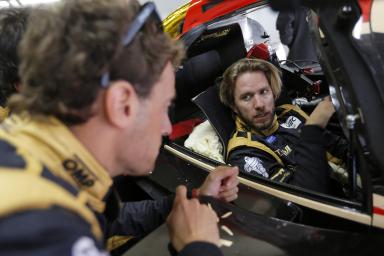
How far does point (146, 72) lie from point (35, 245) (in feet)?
1.24

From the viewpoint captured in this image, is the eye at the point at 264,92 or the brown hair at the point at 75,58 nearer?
the brown hair at the point at 75,58

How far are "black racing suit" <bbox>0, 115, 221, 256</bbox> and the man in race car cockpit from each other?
665 millimetres

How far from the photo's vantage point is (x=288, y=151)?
5.49 feet

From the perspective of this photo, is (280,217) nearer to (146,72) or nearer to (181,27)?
(146,72)

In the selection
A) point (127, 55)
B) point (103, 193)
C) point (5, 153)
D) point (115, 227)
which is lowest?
point (115, 227)

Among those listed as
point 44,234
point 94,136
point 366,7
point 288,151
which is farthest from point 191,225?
point 288,151

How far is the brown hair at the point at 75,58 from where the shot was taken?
0.63 meters

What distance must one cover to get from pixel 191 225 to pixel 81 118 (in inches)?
15.1

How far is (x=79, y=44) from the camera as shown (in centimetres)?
63

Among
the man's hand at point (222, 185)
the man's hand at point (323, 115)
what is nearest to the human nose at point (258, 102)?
the man's hand at point (323, 115)

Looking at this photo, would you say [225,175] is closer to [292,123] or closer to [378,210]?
[378,210]

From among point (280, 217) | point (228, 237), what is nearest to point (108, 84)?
point (228, 237)

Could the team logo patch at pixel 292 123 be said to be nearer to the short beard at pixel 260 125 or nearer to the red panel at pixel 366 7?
the short beard at pixel 260 125

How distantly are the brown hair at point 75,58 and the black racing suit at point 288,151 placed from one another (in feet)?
2.62
